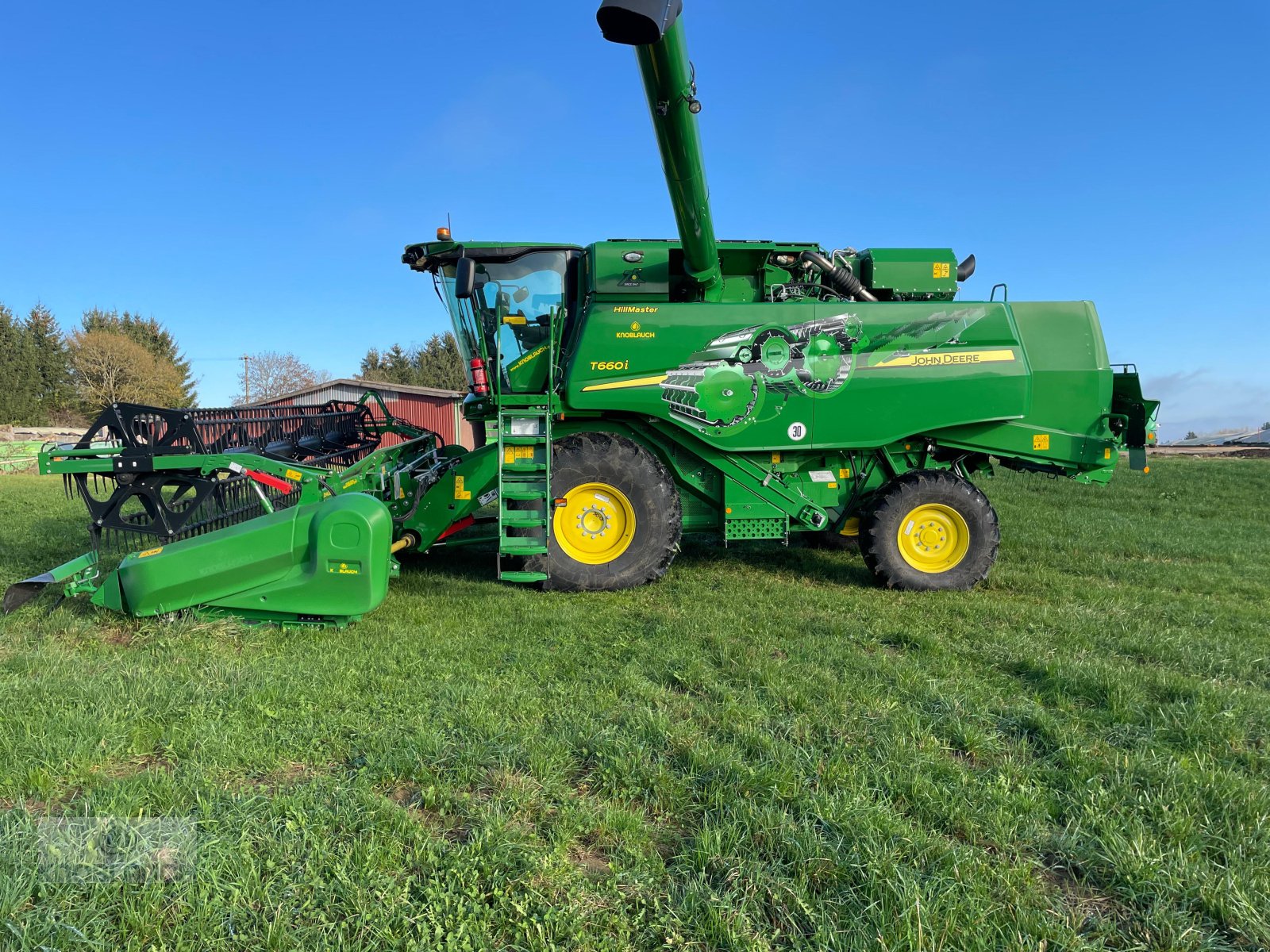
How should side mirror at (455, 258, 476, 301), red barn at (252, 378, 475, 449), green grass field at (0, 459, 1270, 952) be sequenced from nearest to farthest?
1. green grass field at (0, 459, 1270, 952)
2. side mirror at (455, 258, 476, 301)
3. red barn at (252, 378, 475, 449)

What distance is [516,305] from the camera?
6.18 metres

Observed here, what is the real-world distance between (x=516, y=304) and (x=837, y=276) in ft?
9.65

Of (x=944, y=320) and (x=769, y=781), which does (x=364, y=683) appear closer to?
(x=769, y=781)

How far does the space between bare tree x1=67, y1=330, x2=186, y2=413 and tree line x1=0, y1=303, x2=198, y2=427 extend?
0.04m

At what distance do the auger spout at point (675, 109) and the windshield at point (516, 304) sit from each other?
1.24 metres

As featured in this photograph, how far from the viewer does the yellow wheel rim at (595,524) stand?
19.3 ft

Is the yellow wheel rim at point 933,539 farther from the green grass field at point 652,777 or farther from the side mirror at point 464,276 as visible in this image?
the side mirror at point 464,276

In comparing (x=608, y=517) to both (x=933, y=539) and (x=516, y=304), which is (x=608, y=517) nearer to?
(x=516, y=304)

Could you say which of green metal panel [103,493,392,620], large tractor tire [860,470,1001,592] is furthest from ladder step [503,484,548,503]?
large tractor tire [860,470,1001,592]

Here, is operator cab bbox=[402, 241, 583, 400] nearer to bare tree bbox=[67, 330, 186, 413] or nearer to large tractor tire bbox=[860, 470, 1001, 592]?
large tractor tire bbox=[860, 470, 1001, 592]

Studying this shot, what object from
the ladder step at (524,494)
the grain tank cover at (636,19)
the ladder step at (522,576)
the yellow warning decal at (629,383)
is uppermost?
the grain tank cover at (636,19)

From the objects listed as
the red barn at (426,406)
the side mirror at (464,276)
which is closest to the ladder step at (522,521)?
the side mirror at (464,276)

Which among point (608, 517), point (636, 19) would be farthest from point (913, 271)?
point (636, 19)

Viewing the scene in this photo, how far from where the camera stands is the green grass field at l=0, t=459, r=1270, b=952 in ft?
6.23
